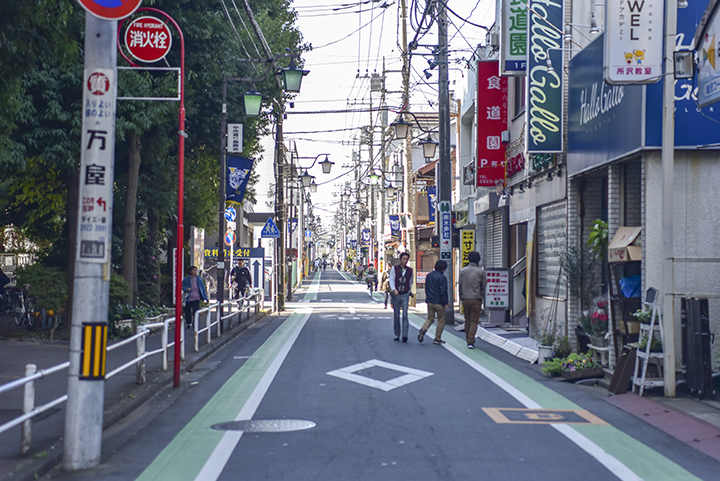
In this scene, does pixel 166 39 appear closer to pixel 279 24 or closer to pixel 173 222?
pixel 173 222

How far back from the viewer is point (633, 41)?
10.4m

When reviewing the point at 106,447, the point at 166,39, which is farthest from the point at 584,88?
the point at 106,447

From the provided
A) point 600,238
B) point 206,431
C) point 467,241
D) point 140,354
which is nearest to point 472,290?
point 600,238

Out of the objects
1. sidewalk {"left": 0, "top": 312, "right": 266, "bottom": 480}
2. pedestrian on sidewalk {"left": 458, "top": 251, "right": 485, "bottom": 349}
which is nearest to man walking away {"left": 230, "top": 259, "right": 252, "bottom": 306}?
sidewalk {"left": 0, "top": 312, "right": 266, "bottom": 480}

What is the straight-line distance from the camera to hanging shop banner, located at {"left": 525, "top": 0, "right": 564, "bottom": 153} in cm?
1527

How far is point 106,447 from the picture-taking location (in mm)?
7348

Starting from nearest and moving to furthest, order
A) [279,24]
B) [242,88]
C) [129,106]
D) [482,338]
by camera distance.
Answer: [129,106]
[482,338]
[242,88]
[279,24]

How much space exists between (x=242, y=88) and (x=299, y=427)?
17455 mm

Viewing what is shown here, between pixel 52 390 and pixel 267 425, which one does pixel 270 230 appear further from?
pixel 267 425

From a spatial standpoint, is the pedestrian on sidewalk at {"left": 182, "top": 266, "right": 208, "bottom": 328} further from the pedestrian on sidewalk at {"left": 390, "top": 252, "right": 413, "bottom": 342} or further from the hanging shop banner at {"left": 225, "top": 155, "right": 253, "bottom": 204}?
the pedestrian on sidewalk at {"left": 390, "top": 252, "right": 413, "bottom": 342}

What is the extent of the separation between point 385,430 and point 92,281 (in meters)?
3.28

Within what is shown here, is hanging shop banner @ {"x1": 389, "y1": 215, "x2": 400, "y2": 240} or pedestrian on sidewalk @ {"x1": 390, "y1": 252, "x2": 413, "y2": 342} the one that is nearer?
pedestrian on sidewalk @ {"x1": 390, "y1": 252, "x2": 413, "y2": 342}

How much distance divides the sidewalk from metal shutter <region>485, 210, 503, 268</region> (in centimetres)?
900

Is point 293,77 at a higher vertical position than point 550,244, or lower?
higher
